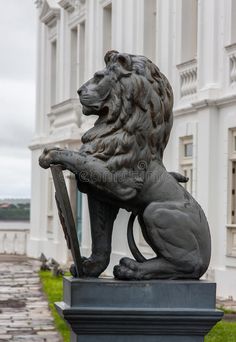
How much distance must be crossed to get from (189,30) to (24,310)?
25.1 feet

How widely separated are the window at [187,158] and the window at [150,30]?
10.7ft

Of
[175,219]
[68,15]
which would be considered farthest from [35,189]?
[175,219]

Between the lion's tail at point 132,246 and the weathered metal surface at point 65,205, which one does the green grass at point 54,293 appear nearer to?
the lion's tail at point 132,246

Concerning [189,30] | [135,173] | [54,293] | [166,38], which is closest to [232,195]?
[54,293]

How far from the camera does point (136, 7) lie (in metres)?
23.7

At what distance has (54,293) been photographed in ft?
60.2

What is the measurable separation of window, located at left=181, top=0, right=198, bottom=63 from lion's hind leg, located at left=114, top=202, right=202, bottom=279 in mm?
15369

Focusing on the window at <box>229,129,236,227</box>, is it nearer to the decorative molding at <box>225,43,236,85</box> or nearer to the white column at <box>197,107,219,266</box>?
the white column at <box>197,107,219,266</box>

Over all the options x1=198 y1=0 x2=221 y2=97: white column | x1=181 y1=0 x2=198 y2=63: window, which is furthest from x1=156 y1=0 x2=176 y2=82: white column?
x1=198 y1=0 x2=221 y2=97: white column

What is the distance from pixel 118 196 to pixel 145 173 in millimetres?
217

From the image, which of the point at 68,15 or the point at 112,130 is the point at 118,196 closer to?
the point at 112,130

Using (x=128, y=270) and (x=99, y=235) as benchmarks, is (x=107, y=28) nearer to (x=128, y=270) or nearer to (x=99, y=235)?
(x=99, y=235)

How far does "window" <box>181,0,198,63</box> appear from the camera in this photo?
821 inches

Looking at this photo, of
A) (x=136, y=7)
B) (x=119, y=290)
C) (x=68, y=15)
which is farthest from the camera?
(x=68, y=15)
